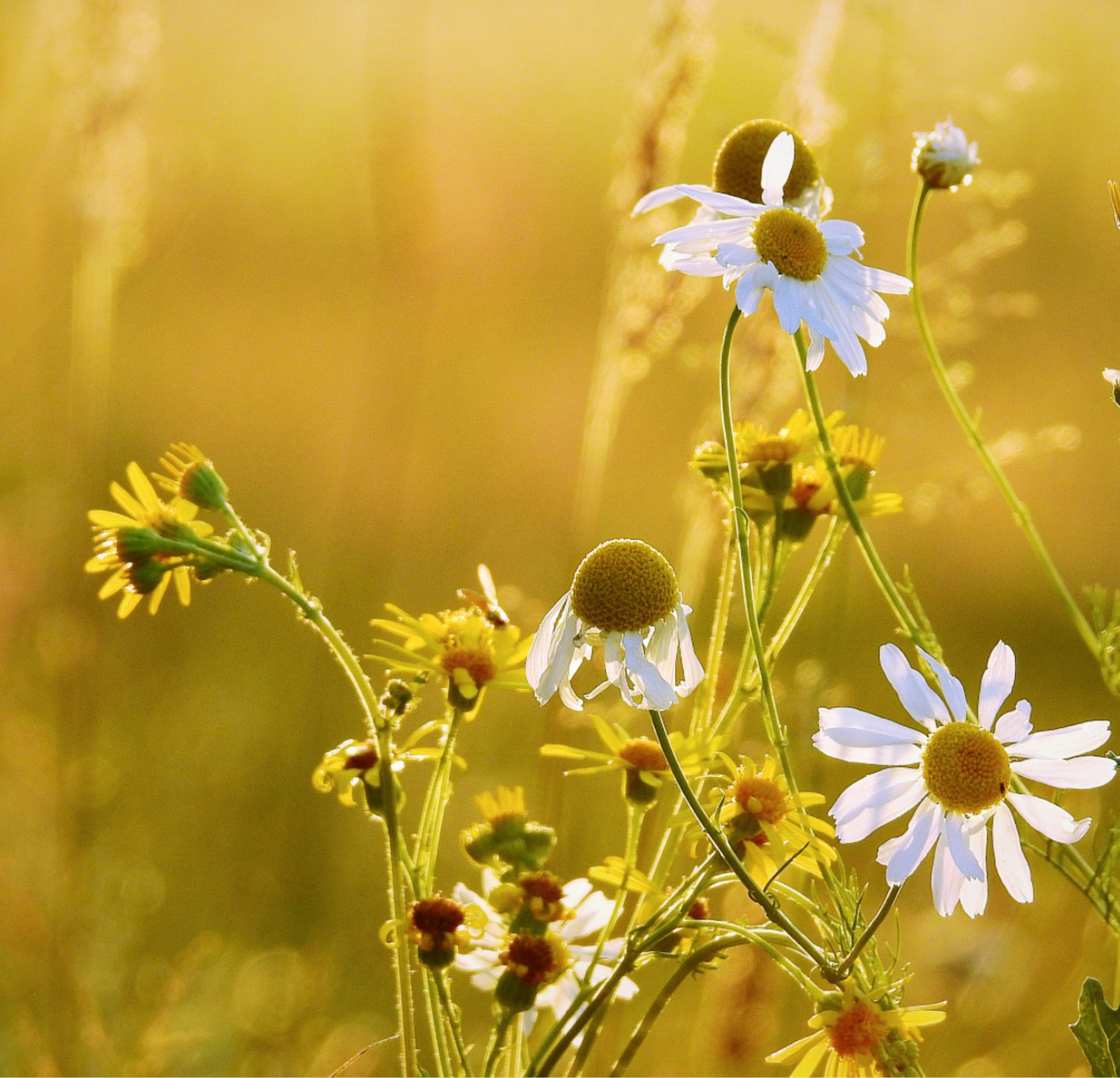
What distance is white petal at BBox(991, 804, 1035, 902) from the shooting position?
447mm

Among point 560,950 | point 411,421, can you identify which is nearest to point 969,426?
point 560,950

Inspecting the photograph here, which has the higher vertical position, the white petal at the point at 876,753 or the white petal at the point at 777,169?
the white petal at the point at 777,169

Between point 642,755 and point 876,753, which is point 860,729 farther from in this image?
point 642,755

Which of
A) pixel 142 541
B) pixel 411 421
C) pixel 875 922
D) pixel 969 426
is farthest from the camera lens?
pixel 411 421

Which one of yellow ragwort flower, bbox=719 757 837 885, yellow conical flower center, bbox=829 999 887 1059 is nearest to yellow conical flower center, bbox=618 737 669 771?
yellow ragwort flower, bbox=719 757 837 885

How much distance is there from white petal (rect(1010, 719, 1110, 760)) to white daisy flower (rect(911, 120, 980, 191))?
1.13ft

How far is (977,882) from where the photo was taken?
44 centimetres

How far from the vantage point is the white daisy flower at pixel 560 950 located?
0.55m

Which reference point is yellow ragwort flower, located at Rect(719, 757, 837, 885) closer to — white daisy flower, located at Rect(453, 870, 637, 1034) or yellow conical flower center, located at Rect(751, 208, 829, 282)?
white daisy flower, located at Rect(453, 870, 637, 1034)

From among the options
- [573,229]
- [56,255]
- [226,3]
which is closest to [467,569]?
[56,255]

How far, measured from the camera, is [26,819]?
51.2 inches

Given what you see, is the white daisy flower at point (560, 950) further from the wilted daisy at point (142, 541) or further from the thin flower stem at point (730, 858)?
the wilted daisy at point (142, 541)

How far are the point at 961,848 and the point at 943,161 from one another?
0.40 m

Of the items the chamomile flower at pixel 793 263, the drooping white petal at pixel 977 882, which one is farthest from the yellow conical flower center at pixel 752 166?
the drooping white petal at pixel 977 882
